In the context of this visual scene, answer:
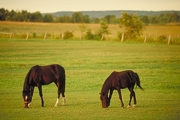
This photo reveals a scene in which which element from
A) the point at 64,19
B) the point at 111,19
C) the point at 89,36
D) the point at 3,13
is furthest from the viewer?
the point at 111,19

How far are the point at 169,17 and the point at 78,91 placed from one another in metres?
52.5

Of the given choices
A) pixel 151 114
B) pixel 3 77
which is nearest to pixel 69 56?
pixel 3 77

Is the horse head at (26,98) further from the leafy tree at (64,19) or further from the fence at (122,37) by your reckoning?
the leafy tree at (64,19)

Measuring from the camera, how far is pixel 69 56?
43.2 metres

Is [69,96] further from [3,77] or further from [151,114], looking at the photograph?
[3,77]

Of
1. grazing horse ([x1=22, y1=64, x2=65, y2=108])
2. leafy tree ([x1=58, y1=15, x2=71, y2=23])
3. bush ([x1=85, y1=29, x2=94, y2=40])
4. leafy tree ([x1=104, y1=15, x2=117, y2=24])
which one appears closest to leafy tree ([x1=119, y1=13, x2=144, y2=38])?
bush ([x1=85, y1=29, x2=94, y2=40])

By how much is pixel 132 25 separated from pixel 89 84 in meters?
43.9

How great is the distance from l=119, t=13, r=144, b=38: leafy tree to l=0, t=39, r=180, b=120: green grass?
1713 cm

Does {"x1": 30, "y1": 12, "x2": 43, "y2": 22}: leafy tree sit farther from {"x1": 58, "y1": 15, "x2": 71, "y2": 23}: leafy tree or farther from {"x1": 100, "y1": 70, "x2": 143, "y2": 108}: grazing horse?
{"x1": 100, "y1": 70, "x2": 143, "y2": 108}: grazing horse

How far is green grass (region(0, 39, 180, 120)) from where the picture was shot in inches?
598

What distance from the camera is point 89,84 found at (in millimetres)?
25188

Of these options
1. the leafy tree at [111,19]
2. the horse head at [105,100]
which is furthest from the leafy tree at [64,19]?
the horse head at [105,100]

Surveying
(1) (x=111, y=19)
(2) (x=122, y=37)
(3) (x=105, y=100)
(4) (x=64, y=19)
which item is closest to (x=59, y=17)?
(4) (x=64, y=19)

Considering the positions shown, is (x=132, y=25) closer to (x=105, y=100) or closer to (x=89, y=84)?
(x=89, y=84)
